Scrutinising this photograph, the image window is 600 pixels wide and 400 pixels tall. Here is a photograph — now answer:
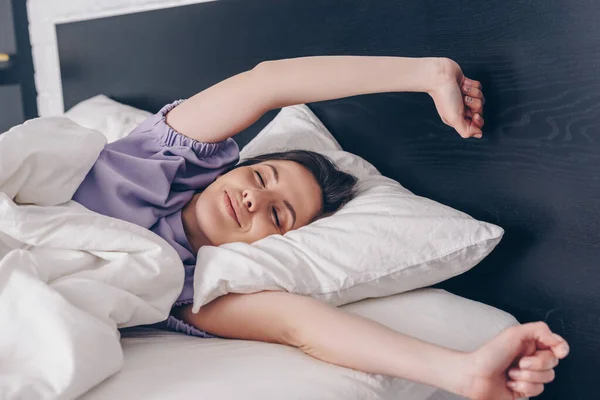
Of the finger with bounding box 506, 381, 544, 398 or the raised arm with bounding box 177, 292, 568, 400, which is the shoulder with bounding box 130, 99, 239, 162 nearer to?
the raised arm with bounding box 177, 292, 568, 400

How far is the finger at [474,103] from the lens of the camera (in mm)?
1131

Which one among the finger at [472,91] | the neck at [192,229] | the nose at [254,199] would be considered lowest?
the neck at [192,229]

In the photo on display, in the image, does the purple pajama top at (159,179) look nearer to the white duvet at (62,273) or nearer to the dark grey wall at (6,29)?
the white duvet at (62,273)

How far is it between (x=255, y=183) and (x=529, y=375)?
23.3 inches

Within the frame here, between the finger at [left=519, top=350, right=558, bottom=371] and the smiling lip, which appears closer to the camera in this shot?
the finger at [left=519, top=350, right=558, bottom=371]

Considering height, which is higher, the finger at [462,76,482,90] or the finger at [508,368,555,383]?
the finger at [462,76,482,90]

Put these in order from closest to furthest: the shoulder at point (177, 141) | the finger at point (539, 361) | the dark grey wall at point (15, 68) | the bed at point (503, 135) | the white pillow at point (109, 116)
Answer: the finger at point (539, 361), the bed at point (503, 135), the shoulder at point (177, 141), the white pillow at point (109, 116), the dark grey wall at point (15, 68)

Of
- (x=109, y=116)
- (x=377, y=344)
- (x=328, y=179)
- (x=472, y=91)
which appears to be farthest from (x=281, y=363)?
(x=109, y=116)

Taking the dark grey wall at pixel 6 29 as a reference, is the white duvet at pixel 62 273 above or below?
below

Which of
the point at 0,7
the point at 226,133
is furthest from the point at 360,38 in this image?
the point at 0,7

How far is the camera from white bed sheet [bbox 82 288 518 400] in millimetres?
821

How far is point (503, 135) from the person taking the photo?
3.79 ft

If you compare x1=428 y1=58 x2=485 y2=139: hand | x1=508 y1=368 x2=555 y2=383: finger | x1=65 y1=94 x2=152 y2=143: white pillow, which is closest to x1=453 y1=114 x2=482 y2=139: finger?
x1=428 y1=58 x2=485 y2=139: hand

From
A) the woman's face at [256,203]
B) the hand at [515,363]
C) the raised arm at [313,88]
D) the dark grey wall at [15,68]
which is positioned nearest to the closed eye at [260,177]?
the woman's face at [256,203]
